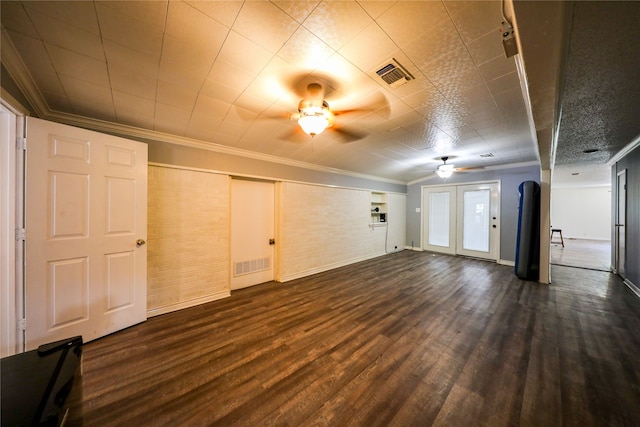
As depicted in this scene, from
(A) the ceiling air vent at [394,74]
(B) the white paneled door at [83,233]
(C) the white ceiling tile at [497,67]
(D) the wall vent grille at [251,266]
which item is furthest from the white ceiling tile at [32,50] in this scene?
(C) the white ceiling tile at [497,67]

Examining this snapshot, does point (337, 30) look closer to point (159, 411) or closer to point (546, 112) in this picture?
point (546, 112)

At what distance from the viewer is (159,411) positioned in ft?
4.82

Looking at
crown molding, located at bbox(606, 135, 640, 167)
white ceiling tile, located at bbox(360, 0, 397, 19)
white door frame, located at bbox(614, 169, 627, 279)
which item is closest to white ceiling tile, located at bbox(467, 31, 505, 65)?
white ceiling tile, located at bbox(360, 0, 397, 19)

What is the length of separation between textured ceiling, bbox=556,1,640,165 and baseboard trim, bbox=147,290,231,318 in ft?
13.7

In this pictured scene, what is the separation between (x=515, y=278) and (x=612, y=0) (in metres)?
4.75

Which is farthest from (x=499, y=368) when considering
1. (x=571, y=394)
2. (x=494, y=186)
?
(x=494, y=186)

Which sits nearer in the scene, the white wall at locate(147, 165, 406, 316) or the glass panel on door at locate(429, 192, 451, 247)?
the white wall at locate(147, 165, 406, 316)

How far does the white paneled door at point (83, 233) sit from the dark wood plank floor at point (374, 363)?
351 mm

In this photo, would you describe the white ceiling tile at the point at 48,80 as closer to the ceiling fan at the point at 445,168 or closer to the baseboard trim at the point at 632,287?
the ceiling fan at the point at 445,168

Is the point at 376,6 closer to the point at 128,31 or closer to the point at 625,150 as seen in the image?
the point at 128,31

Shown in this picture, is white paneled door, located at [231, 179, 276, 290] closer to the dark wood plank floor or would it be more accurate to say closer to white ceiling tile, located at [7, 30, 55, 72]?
the dark wood plank floor

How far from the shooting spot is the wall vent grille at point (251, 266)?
12.1ft

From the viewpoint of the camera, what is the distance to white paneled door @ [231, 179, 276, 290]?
3.67 meters

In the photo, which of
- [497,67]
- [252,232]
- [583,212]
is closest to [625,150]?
[497,67]
